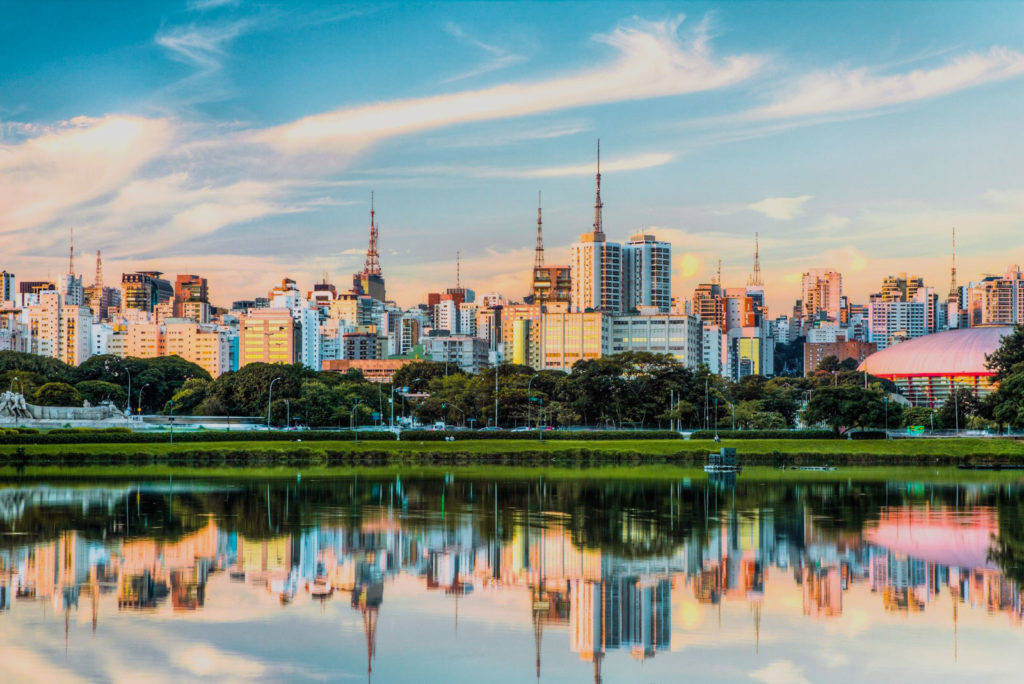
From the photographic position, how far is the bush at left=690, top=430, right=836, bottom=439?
8181 centimetres

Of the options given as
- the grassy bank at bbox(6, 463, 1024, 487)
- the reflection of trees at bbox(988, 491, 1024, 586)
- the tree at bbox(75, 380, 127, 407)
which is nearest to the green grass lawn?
the grassy bank at bbox(6, 463, 1024, 487)

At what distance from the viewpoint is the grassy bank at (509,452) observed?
69312 millimetres

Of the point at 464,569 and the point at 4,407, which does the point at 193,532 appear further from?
the point at 4,407

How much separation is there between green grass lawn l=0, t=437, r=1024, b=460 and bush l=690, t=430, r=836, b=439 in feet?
8.28

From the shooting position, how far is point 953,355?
6973 inches

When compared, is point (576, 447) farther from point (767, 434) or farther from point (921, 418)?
point (921, 418)

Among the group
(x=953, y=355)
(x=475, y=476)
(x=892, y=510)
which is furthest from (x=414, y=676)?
(x=953, y=355)

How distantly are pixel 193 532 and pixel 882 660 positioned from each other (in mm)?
21205

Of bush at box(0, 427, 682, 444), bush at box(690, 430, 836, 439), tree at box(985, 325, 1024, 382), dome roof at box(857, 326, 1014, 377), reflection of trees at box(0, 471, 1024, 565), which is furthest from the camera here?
dome roof at box(857, 326, 1014, 377)

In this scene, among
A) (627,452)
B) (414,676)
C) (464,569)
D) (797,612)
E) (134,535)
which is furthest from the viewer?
(627,452)

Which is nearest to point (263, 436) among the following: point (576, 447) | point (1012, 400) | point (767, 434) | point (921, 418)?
point (576, 447)

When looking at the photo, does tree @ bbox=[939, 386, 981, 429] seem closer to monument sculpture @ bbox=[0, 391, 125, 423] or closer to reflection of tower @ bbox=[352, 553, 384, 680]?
monument sculpture @ bbox=[0, 391, 125, 423]

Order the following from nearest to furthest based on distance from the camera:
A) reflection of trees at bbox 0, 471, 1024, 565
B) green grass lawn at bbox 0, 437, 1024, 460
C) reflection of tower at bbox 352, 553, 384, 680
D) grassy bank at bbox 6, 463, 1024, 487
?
reflection of tower at bbox 352, 553, 384, 680 → reflection of trees at bbox 0, 471, 1024, 565 → grassy bank at bbox 6, 463, 1024, 487 → green grass lawn at bbox 0, 437, 1024, 460

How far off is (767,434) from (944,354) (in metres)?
108
